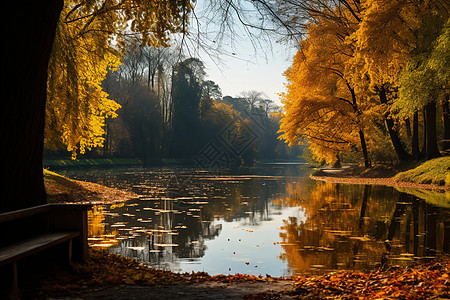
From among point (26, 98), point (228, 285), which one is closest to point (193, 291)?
point (228, 285)

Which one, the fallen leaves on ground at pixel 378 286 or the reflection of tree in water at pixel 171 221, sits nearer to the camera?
the fallen leaves on ground at pixel 378 286

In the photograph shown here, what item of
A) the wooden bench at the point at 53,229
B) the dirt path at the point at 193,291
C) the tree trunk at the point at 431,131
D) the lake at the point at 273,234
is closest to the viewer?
the dirt path at the point at 193,291

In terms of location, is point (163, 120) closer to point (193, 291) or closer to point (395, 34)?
point (395, 34)

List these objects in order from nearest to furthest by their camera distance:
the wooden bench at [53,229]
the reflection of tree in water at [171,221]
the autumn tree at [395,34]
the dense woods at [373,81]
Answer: the wooden bench at [53,229] < the reflection of tree in water at [171,221] < the autumn tree at [395,34] < the dense woods at [373,81]

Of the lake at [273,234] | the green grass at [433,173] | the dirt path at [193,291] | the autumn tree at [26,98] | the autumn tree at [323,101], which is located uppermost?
the autumn tree at [323,101]

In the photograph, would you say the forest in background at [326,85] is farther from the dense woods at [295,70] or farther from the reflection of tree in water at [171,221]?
the reflection of tree in water at [171,221]

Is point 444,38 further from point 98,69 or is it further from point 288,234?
point 98,69

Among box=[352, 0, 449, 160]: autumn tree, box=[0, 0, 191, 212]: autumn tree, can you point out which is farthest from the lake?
box=[352, 0, 449, 160]: autumn tree

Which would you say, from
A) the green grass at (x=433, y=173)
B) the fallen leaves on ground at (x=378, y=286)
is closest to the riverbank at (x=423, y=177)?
the green grass at (x=433, y=173)

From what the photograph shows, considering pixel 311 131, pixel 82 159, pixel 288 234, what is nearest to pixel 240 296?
pixel 288 234

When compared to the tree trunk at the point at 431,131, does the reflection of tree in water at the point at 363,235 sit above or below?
below

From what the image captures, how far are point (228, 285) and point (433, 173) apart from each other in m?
17.2

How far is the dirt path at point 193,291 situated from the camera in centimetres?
415

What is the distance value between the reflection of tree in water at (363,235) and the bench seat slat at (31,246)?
10.7 ft
